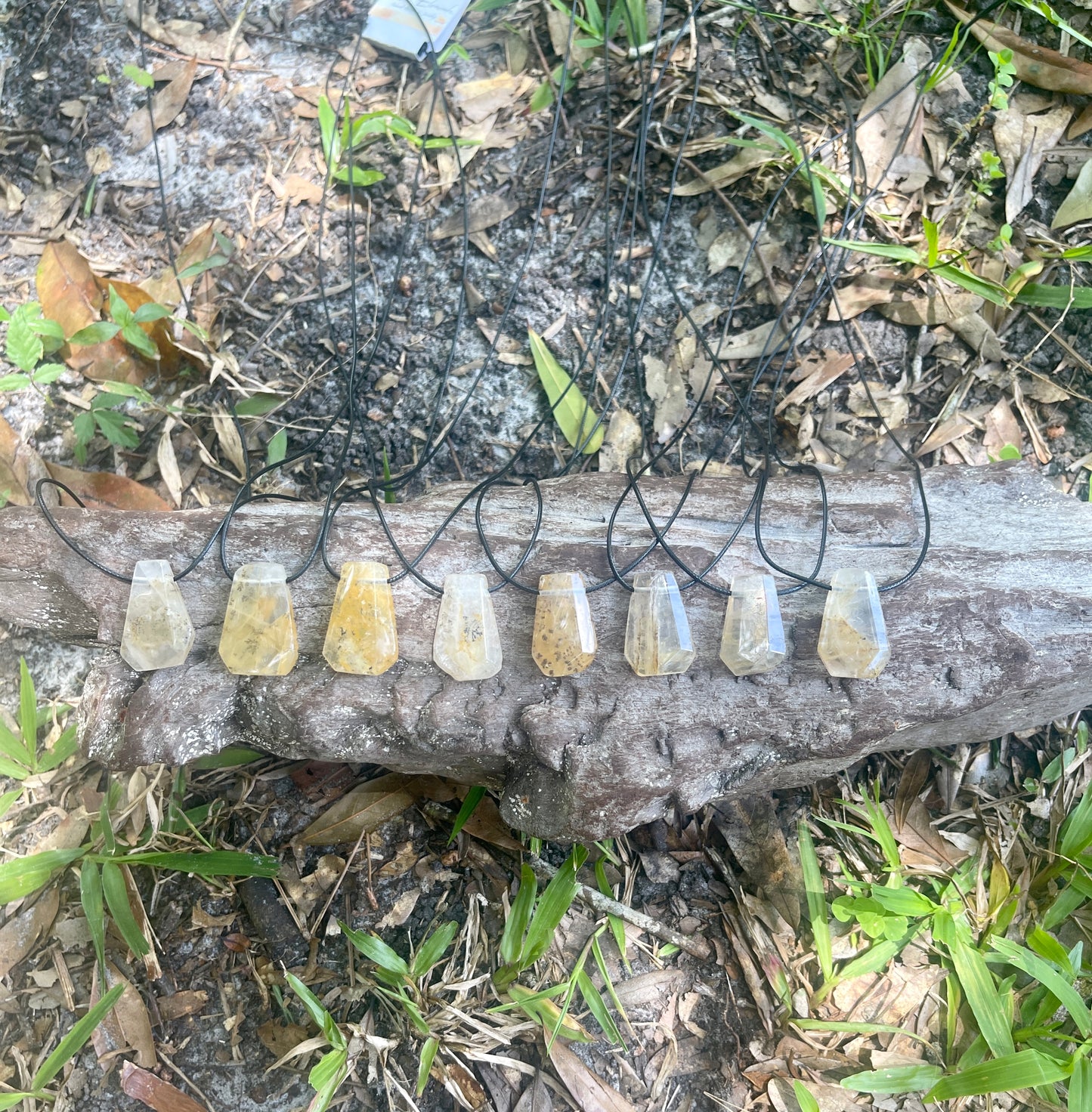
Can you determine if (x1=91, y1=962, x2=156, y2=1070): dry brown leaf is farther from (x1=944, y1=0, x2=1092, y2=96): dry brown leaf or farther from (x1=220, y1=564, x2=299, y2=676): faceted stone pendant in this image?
(x1=944, y1=0, x2=1092, y2=96): dry brown leaf

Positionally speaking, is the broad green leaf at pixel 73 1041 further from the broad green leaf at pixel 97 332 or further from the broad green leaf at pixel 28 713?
the broad green leaf at pixel 97 332

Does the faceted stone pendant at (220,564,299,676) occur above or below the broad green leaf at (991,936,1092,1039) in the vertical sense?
above

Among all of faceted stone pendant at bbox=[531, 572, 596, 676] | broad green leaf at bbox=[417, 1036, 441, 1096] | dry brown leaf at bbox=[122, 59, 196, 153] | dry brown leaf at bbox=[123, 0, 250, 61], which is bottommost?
broad green leaf at bbox=[417, 1036, 441, 1096]

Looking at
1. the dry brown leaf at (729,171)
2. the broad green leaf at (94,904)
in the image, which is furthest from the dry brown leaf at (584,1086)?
the dry brown leaf at (729,171)

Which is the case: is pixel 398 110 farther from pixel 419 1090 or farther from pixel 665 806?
pixel 419 1090

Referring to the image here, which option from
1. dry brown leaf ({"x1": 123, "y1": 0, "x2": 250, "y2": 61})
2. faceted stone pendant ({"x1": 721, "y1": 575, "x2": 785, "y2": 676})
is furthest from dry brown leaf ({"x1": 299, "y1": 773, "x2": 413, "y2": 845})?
dry brown leaf ({"x1": 123, "y1": 0, "x2": 250, "y2": 61})

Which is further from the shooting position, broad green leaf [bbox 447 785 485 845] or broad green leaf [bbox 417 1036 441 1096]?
broad green leaf [bbox 447 785 485 845]

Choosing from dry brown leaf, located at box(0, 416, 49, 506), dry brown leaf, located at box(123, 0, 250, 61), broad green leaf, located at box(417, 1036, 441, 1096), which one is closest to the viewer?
broad green leaf, located at box(417, 1036, 441, 1096)
